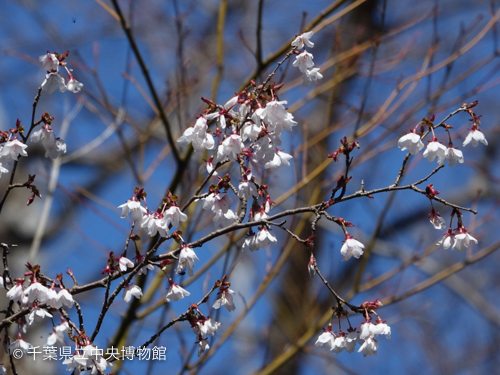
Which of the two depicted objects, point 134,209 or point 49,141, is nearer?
point 134,209

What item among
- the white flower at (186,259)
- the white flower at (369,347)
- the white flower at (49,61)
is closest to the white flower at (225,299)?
the white flower at (186,259)

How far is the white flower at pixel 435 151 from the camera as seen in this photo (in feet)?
4.52

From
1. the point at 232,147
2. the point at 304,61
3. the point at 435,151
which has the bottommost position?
the point at 232,147

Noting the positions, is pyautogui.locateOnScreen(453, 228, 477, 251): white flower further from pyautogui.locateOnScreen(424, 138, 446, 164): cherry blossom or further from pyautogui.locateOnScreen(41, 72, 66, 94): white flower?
pyautogui.locateOnScreen(41, 72, 66, 94): white flower

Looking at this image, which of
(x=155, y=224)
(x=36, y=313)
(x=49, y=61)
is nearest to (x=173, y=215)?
(x=155, y=224)

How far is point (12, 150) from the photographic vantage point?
134 centimetres

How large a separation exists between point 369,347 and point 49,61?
112 cm

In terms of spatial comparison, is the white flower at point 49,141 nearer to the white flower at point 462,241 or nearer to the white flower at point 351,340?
the white flower at point 351,340

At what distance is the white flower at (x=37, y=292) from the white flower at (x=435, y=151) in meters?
1.07

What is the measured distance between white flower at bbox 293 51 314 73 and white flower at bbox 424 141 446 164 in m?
0.40

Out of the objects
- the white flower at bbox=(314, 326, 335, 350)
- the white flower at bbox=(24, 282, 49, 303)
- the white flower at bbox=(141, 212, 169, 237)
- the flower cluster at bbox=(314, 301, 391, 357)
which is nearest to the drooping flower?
the flower cluster at bbox=(314, 301, 391, 357)

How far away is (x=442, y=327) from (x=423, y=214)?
2223 mm

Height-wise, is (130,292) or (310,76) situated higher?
(310,76)

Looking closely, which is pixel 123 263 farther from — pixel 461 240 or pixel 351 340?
pixel 461 240
